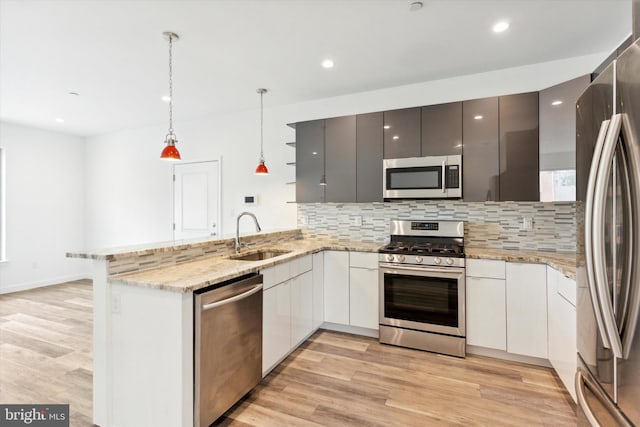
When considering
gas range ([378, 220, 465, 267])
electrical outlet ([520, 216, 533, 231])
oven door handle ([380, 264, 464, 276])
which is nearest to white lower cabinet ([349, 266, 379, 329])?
oven door handle ([380, 264, 464, 276])

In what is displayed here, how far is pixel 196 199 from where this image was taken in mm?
5016

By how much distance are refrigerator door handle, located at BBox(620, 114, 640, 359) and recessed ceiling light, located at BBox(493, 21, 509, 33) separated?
1.94m

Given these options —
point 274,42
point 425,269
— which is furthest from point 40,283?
point 425,269

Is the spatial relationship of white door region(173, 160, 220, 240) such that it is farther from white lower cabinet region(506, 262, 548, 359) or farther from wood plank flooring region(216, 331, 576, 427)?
white lower cabinet region(506, 262, 548, 359)

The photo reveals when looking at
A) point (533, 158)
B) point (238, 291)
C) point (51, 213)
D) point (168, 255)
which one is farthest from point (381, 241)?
point (51, 213)

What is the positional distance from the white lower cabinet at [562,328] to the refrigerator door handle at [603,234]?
4.38 ft

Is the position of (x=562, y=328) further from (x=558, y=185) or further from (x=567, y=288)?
(x=558, y=185)

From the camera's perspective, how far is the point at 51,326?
358 cm

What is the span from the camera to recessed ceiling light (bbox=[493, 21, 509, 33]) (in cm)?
241

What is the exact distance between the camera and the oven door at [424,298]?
111 inches

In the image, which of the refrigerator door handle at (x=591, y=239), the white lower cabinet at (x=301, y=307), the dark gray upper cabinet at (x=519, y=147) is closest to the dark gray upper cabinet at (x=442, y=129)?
the dark gray upper cabinet at (x=519, y=147)

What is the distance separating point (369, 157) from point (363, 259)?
3.68ft

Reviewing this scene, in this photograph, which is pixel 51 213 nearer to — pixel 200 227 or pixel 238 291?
pixel 200 227

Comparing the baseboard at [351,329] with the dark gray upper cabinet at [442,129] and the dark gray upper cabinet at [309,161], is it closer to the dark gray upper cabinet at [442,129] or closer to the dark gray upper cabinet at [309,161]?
the dark gray upper cabinet at [309,161]
